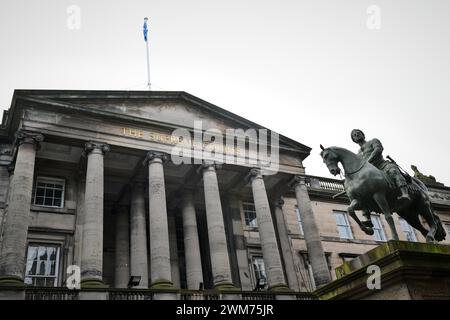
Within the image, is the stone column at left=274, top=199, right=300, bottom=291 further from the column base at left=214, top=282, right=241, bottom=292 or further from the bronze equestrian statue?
the bronze equestrian statue

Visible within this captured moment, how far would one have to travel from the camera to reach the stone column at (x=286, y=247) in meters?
25.9

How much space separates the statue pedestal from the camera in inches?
253

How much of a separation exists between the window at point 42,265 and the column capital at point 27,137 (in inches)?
207

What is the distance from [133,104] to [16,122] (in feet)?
19.3

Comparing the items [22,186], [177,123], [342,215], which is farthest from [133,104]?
[342,215]

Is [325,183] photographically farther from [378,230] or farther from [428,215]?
[428,215]

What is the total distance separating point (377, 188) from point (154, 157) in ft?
48.2

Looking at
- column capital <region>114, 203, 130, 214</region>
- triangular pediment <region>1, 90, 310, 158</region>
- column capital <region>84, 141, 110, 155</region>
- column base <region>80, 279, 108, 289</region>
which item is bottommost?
column base <region>80, 279, 108, 289</region>

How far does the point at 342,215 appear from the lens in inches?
1281

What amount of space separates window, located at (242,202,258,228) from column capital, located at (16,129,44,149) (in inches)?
561

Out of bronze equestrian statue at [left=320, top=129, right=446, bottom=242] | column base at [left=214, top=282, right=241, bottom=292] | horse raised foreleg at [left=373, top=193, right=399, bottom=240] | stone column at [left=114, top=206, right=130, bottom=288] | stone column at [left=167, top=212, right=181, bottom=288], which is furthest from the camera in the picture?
stone column at [left=167, top=212, right=181, bottom=288]

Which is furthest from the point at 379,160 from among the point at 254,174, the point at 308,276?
the point at 308,276

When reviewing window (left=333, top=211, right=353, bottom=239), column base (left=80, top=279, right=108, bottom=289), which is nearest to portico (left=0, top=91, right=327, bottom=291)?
column base (left=80, top=279, right=108, bottom=289)
